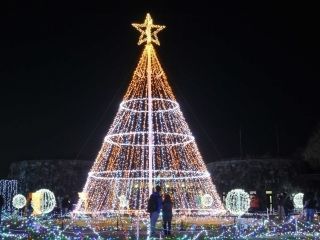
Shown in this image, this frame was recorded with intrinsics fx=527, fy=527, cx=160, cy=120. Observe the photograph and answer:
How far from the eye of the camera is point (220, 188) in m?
47.9

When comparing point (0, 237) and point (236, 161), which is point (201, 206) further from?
point (236, 161)

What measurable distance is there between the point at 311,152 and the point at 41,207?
91.4 ft

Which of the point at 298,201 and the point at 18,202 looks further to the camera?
the point at 298,201

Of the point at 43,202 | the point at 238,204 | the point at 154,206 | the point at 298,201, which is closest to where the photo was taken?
the point at 154,206

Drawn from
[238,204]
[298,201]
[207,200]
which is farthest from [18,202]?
[298,201]

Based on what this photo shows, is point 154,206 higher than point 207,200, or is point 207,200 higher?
point 207,200

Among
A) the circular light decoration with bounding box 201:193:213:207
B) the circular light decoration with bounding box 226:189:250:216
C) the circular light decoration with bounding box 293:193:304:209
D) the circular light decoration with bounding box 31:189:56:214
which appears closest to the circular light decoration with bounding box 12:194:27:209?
the circular light decoration with bounding box 31:189:56:214

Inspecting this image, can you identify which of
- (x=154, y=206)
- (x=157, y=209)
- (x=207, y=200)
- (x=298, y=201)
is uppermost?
(x=298, y=201)

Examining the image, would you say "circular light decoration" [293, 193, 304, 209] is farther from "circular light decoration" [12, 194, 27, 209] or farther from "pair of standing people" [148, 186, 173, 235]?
"pair of standing people" [148, 186, 173, 235]

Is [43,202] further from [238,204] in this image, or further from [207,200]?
[238,204]

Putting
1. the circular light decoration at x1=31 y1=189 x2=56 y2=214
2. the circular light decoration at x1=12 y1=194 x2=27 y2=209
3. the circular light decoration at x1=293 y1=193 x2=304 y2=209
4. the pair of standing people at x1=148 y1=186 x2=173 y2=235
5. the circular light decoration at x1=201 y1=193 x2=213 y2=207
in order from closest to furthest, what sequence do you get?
the pair of standing people at x1=148 y1=186 x2=173 y2=235 < the circular light decoration at x1=201 y1=193 x2=213 y2=207 < the circular light decoration at x1=31 y1=189 x2=56 y2=214 < the circular light decoration at x1=12 y1=194 x2=27 y2=209 < the circular light decoration at x1=293 y1=193 x2=304 y2=209

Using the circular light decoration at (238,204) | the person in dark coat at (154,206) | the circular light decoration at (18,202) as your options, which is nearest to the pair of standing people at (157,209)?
the person in dark coat at (154,206)

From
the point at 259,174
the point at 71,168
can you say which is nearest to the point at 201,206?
the point at 259,174

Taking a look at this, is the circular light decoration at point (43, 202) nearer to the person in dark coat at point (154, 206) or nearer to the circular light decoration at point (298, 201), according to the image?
the person in dark coat at point (154, 206)
